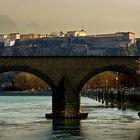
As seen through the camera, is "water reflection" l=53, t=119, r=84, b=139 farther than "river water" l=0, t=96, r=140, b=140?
Yes

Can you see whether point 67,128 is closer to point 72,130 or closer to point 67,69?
point 72,130

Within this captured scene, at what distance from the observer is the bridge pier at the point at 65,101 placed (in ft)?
259

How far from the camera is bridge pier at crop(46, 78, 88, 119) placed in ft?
259

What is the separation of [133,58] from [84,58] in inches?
258

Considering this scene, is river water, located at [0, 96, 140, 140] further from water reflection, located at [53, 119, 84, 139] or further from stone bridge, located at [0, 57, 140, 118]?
stone bridge, located at [0, 57, 140, 118]

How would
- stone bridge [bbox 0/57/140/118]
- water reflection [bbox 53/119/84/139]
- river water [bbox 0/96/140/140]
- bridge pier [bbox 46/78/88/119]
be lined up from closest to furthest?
1. river water [bbox 0/96/140/140]
2. water reflection [bbox 53/119/84/139]
3. bridge pier [bbox 46/78/88/119]
4. stone bridge [bbox 0/57/140/118]

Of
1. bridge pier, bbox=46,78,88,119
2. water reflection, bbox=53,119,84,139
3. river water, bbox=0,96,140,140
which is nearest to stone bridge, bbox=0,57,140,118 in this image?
bridge pier, bbox=46,78,88,119

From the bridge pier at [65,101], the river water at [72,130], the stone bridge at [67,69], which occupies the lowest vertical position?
the river water at [72,130]

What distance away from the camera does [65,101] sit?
79.3 m

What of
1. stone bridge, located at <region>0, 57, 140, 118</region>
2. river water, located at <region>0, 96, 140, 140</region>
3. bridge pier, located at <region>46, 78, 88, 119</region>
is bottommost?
river water, located at <region>0, 96, 140, 140</region>

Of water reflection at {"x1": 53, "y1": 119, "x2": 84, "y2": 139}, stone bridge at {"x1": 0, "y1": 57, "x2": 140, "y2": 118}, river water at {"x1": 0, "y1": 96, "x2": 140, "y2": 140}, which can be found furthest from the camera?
stone bridge at {"x1": 0, "y1": 57, "x2": 140, "y2": 118}

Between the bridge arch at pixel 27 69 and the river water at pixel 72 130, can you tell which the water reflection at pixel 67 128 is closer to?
the river water at pixel 72 130

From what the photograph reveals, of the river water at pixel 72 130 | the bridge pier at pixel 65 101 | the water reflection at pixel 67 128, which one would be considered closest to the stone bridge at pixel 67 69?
the bridge pier at pixel 65 101

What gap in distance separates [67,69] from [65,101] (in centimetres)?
435
